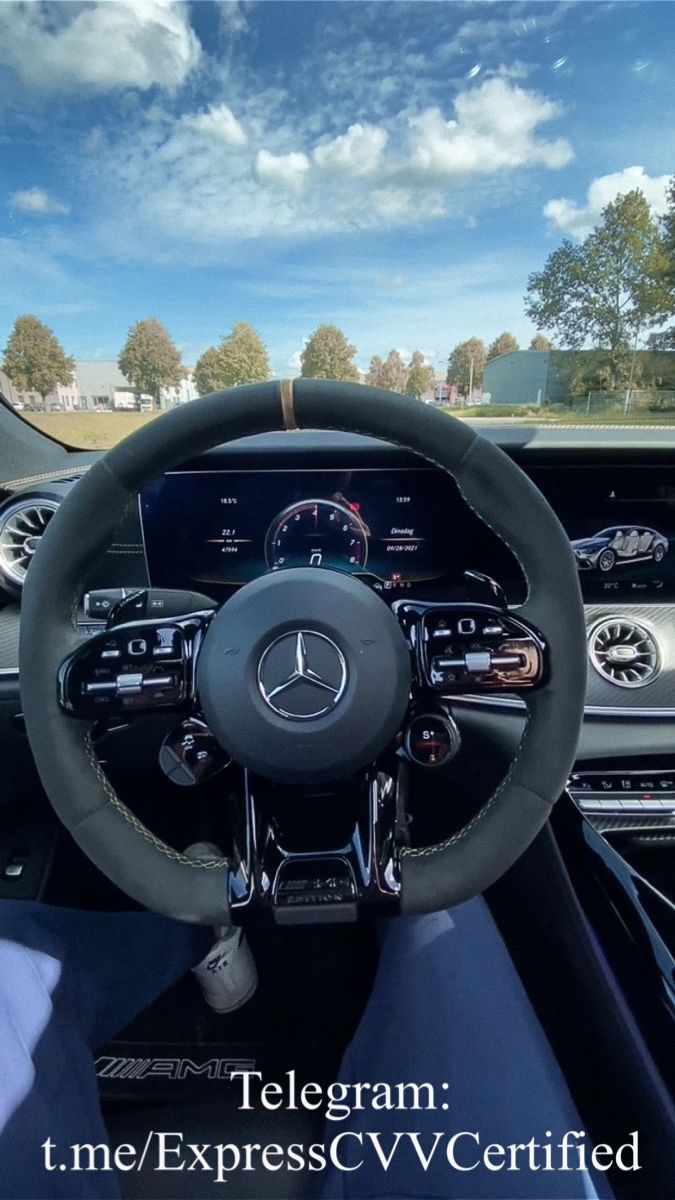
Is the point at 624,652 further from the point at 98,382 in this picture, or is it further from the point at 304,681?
the point at 98,382

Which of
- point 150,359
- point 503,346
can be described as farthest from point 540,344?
point 150,359

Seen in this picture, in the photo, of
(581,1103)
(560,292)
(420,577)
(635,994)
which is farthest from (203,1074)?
(560,292)

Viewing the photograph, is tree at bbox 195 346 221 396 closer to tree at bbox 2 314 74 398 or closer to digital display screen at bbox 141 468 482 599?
digital display screen at bbox 141 468 482 599

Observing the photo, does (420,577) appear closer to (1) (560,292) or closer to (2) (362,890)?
(1) (560,292)

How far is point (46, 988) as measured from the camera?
1.23 metres

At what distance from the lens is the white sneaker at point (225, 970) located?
5.49 feet

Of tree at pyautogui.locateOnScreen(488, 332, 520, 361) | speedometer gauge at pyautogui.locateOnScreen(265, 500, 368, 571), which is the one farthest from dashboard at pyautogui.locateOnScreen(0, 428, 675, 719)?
tree at pyautogui.locateOnScreen(488, 332, 520, 361)

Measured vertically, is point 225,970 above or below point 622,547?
below

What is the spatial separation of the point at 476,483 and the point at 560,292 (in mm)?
1295

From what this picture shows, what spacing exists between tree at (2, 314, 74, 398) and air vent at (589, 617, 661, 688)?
1604mm

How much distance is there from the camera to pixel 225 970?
66.9 inches

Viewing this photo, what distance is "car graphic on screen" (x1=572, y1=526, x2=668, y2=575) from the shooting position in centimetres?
206

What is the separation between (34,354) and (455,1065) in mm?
1964

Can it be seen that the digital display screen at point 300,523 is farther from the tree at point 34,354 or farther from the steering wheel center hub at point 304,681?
the steering wheel center hub at point 304,681
